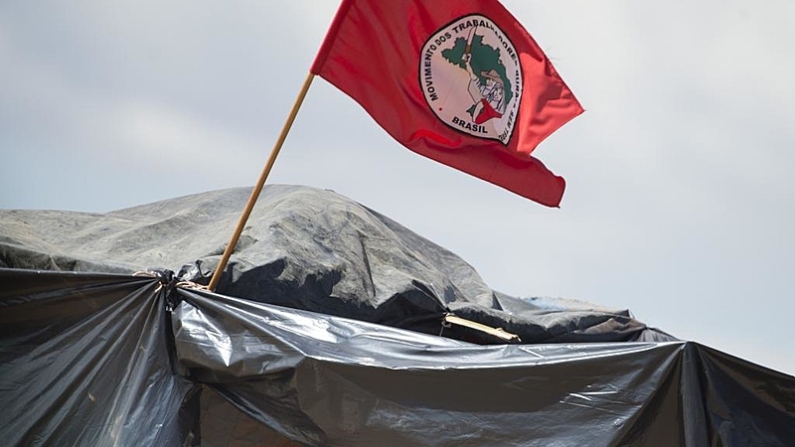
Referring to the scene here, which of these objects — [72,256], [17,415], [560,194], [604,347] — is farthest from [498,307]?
[17,415]

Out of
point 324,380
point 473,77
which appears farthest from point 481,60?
point 324,380

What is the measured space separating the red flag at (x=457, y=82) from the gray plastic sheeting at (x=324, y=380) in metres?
1.02

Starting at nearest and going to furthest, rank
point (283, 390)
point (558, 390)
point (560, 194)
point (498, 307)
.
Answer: point (558, 390) → point (283, 390) → point (560, 194) → point (498, 307)

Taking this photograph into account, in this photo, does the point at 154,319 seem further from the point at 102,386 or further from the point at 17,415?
the point at 17,415

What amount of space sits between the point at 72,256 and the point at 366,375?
4.71 ft

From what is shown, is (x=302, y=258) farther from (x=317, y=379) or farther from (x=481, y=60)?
(x=481, y=60)

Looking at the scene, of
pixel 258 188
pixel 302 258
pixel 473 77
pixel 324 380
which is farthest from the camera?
pixel 473 77

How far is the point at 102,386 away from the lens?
2.54 meters

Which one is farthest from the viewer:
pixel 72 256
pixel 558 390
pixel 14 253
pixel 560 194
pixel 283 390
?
pixel 560 194

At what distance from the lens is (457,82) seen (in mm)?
3473

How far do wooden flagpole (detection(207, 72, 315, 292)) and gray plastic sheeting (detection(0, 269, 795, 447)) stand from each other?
16 cm

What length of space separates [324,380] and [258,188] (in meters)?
0.78

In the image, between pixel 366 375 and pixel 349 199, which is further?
pixel 349 199

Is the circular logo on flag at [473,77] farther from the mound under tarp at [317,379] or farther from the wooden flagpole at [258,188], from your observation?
the mound under tarp at [317,379]
